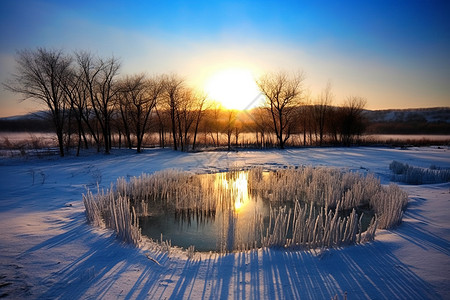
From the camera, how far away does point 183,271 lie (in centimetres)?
410

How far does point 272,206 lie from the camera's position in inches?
348

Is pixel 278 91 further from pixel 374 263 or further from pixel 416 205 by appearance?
pixel 374 263

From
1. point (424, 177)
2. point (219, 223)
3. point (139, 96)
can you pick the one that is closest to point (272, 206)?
point (219, 223)

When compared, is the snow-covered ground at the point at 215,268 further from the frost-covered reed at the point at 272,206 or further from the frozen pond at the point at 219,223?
the frozen pond at the point at 219,223

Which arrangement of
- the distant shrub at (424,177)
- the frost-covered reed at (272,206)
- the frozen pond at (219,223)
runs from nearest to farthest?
the frost-covered reed at (272,206) < the frozen pond at (219,223) < the distant shrub at (424,177)

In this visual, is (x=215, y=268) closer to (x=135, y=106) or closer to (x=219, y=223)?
(x=219, y=223)

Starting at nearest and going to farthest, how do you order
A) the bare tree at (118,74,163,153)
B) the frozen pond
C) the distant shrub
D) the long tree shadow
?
the long tree shadow → the frozen pond → the distant shrub → the bare tree at (118,74,163,153)

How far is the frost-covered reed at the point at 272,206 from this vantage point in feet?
16.5

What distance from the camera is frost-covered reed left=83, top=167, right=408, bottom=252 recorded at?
198 inches

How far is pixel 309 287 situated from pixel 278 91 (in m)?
29.2

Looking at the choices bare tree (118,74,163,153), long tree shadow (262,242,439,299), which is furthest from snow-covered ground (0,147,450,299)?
bare tree (118,74,163,153)

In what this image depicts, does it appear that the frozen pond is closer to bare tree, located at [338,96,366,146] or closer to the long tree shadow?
the long tree shadow

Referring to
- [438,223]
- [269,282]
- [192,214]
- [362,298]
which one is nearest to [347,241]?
[362,298]

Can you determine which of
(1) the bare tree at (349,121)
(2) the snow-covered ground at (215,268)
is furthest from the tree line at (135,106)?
(2) the snow-covered ground at (215,268)
